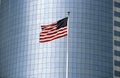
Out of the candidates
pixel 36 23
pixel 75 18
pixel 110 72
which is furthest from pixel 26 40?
pixel 110 72

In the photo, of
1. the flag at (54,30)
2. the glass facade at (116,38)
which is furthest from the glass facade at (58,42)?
the flag at (54,30)

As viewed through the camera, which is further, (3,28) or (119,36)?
(3,28)

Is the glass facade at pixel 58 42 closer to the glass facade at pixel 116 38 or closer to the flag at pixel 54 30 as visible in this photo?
the glass facade at pixel 116 38

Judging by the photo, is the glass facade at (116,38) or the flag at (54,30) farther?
the glass facade at (116,38)

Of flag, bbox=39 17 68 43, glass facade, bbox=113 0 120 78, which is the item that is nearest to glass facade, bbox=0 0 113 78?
glass facade, bbox=113 0 120 78

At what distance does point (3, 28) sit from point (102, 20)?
32774mm

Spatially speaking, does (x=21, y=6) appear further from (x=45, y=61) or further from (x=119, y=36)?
(x=119, y=36)

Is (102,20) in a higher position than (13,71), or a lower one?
higher

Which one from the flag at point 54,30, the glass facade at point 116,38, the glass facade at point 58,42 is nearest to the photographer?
the flag at point 54,30

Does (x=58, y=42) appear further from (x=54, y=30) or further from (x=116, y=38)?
(x=54, y=30)

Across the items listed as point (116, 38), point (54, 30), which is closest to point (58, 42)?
point (116, 38)

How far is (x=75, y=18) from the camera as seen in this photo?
15788 cm

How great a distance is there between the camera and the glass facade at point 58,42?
15375 centimetres

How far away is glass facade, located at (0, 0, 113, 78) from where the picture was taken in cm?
A: 15375
